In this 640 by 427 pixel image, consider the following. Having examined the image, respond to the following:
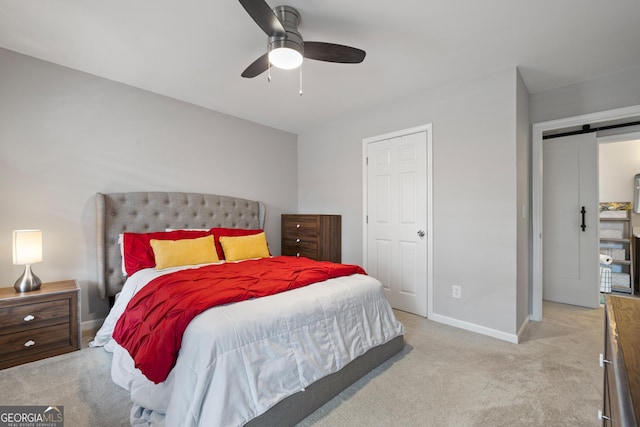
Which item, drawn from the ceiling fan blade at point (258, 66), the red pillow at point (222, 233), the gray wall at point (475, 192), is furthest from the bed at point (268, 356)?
the ceiling fan blade at point (258, 66)

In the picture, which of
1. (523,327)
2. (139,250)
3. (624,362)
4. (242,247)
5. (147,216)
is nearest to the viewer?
(624,362)

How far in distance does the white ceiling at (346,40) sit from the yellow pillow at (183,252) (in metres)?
1.62

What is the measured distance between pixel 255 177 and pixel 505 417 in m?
3.64

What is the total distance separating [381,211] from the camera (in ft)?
12.1

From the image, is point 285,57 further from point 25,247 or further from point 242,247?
point 25,247

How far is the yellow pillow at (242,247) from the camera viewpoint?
322cm

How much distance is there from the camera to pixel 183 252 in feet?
9.35

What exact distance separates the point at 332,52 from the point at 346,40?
35 centimetres

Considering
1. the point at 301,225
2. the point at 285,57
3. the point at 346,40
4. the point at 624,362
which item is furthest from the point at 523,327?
the point at 285,57

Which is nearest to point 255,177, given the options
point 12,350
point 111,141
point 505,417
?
→ point 111,141

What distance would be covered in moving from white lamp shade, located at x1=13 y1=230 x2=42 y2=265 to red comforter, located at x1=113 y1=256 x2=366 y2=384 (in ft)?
3.25

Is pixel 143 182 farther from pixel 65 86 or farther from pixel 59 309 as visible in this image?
pixel 59 309

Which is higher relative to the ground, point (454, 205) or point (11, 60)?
point (11, 60)

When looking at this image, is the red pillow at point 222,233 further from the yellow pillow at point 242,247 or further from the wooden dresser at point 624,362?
the wooden dresser at point 624,362
